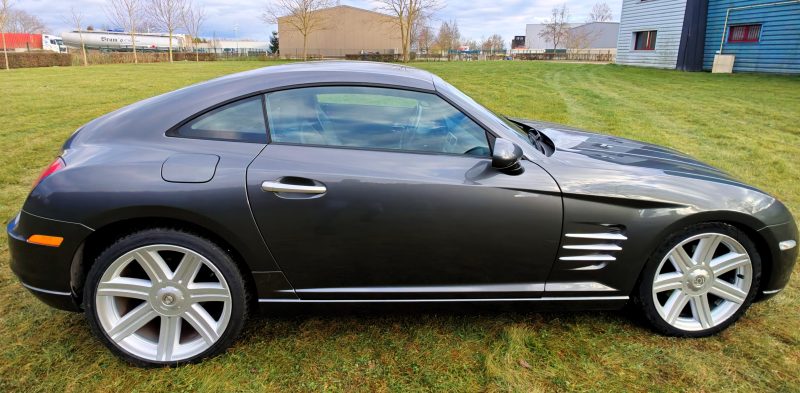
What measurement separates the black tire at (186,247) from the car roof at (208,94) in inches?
19.1

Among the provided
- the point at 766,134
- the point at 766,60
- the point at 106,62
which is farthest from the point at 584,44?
the point at 766,134

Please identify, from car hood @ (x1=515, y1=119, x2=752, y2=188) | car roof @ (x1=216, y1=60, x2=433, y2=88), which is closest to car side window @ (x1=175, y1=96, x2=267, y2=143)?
car roof @ (x1=216, y1=60, x2=433, y2=88)

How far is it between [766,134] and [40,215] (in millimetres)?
9828

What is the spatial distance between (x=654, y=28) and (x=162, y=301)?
2637 cm

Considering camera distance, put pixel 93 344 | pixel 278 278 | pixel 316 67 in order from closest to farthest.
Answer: pixel 278 278 → pixel 93 344 → pixel 316 67

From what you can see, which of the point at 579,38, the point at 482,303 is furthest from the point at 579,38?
the point at 482,303

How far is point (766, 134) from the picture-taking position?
8.11 metres

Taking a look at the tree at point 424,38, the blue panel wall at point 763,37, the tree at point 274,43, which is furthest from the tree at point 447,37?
the blue panel wall at point 763,37

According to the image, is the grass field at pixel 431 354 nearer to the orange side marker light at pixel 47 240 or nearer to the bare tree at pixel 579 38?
the orange side marker light at pixel 47 240

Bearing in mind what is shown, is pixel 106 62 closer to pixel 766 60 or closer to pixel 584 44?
pixel 766 60

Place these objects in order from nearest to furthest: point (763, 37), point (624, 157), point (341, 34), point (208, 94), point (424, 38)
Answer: point (208, 94) → point (624, 157) → point (763, 37) → point (341, 34) → point (424, 38)

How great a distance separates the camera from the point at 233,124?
2309 millimetres

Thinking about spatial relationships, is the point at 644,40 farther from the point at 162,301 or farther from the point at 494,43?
the point at 494,43

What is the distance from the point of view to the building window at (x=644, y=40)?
78.1 feet
